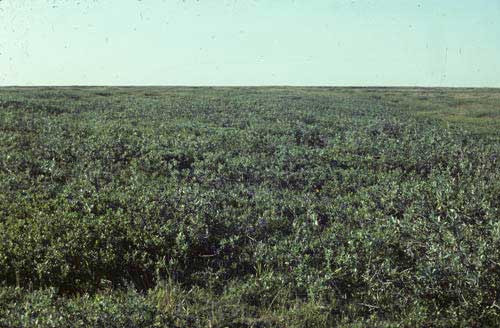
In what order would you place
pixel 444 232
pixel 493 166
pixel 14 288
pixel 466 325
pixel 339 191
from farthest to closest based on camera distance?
pixel 493 166 < pixel 339 191 < pixel 444 232 < pixel 14 288 < pixel 466 325

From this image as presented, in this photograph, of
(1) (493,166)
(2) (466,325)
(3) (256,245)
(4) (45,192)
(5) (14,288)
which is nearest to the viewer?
(2) (466,325)

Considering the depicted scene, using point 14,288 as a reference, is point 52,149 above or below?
above

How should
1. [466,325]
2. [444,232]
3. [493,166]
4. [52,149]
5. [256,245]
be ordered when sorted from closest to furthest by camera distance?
[466,325]
[444,232]
[256,245]
[52,149]
[493,166]

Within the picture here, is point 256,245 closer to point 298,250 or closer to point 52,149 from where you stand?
point 298,250

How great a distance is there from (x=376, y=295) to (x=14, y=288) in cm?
493

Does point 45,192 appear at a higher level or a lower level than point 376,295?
higher

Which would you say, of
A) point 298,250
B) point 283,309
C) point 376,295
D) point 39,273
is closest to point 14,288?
point 39,273

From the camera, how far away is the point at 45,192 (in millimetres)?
10531

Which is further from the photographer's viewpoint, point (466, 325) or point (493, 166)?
point (493, 166)

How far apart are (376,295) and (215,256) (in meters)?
2.68

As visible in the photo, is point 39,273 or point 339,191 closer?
point 39,273

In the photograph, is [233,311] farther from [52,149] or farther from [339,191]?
[52,149]

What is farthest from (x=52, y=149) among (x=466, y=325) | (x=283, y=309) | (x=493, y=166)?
(x=493, y=166)

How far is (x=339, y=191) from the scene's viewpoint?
12.3 m
